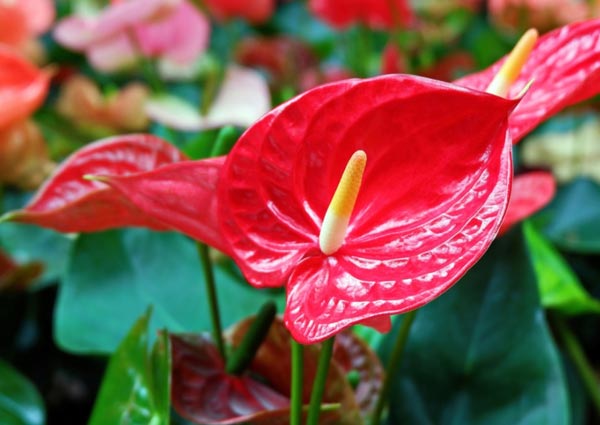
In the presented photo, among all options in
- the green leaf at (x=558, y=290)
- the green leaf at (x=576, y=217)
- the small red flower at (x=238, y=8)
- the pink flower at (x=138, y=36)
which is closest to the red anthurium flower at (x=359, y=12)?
the small red flower at (x=238, y=8)

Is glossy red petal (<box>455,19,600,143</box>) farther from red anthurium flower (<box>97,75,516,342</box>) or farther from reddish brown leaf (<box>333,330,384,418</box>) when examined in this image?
reddish brown leaf (<box>333,330,384,418</box>)

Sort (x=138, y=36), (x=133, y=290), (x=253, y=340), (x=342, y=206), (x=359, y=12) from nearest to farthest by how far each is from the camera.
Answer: (x=342, y=206)
(x=253, y=340)
(x=133, y=290)
(x=138, y=36)
(x=359, y=12)

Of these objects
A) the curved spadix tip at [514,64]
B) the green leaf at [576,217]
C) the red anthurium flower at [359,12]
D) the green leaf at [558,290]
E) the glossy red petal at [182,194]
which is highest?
the curved spadix tip at [514,64]

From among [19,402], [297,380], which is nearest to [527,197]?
[297,380]

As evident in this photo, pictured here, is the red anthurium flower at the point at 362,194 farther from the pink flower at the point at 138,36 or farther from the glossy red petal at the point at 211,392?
the pink flower at the point at 138,36

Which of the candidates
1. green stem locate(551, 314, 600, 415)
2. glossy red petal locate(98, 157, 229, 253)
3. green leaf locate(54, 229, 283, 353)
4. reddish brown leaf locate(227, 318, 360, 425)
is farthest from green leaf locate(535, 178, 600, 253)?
glossy red petal locate(98, 157, 229, 253)

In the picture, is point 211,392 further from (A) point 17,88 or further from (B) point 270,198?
(A) point 17,88
